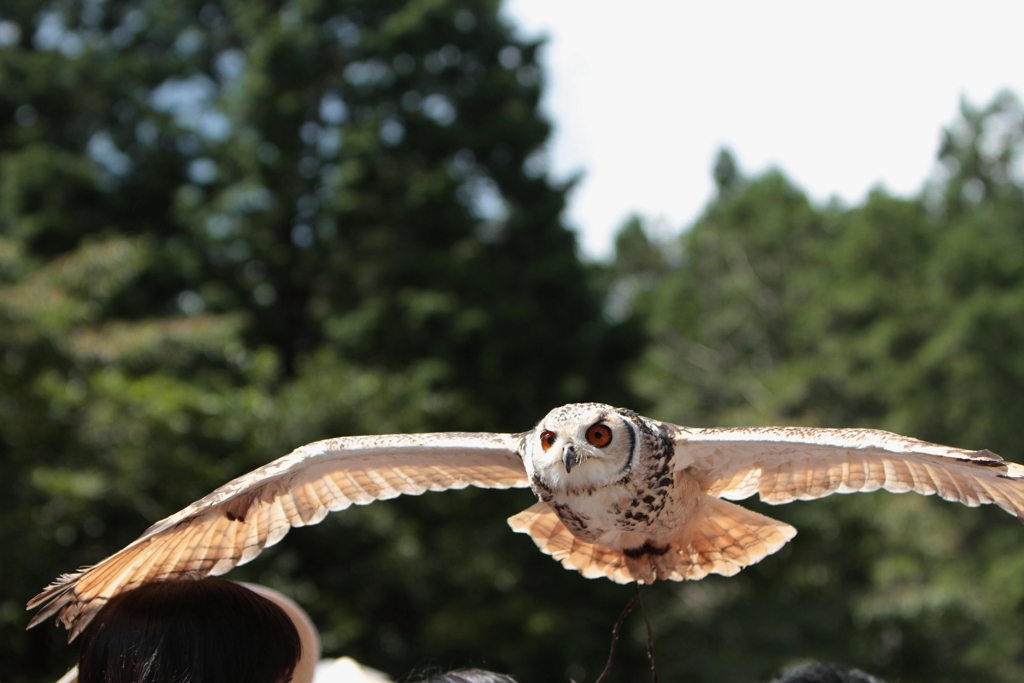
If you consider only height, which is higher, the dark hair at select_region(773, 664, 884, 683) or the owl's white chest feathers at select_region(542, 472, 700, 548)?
the owl's white chest feathers at select_region(542, 472, 700, 548)

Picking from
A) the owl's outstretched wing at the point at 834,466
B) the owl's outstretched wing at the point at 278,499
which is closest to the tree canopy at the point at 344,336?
the owl's outstretched wing at the point at 278,499

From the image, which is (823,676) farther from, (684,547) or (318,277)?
(318,277)

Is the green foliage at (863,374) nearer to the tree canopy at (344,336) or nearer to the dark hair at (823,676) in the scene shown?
the tree canopy at (344,336)

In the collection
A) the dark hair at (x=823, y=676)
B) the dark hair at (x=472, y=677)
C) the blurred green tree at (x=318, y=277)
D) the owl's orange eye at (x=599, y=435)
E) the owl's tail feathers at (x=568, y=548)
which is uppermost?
the blurred green tree at (x=318, y=277)

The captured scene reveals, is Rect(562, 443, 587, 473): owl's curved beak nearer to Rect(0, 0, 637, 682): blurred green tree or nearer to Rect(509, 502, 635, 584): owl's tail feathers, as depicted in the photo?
Rect(509, 502, 635, 584): owl's tail feathers

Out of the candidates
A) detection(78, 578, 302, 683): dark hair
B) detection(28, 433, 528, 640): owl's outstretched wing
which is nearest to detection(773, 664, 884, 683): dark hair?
detection(28, 433, 528, 640): owl's outstretched wing

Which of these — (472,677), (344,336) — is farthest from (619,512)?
(344,336)

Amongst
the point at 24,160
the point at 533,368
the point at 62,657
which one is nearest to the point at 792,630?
the point at 533,368
